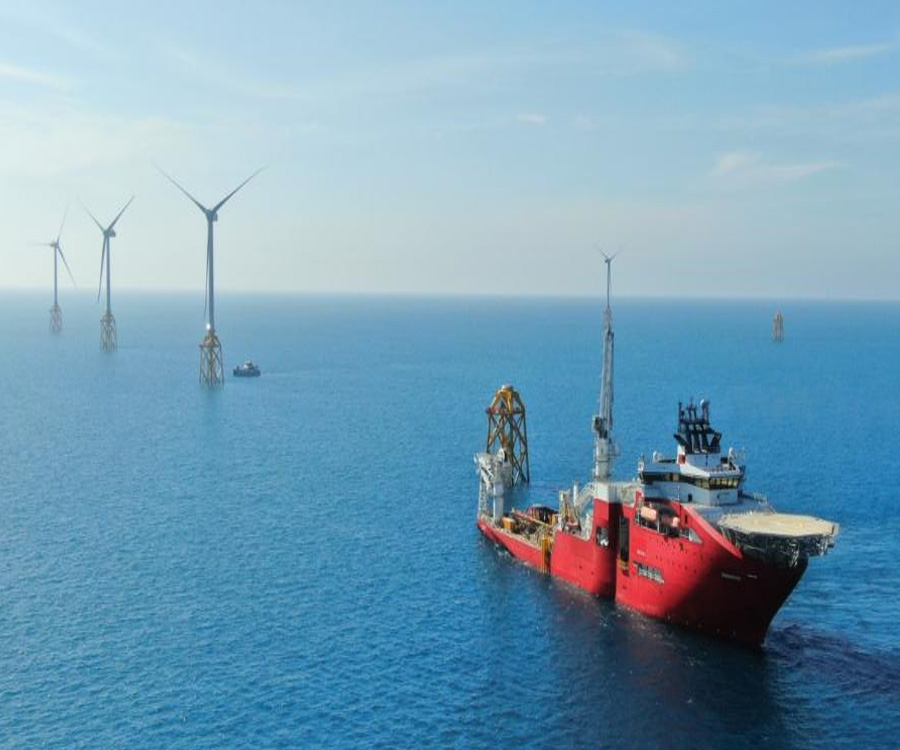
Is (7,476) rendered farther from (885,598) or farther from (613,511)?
(885,598)

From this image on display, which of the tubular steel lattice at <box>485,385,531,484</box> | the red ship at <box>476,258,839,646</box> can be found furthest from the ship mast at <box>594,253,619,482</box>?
the tubular steel lattice at <box>485,385,531,484</box>

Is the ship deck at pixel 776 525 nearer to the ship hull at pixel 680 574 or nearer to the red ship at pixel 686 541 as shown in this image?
the red ship at pixel 686 541

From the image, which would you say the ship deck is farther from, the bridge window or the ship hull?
the bridge window

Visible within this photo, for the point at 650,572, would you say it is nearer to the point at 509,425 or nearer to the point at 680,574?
the point at 680,574

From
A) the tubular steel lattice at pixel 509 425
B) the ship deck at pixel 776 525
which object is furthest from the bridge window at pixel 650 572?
the tubular steel lattice at pixel 509 425

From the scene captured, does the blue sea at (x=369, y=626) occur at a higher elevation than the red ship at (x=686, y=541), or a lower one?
lower

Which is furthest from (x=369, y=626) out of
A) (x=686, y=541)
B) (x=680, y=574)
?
(x=686, y=541)
